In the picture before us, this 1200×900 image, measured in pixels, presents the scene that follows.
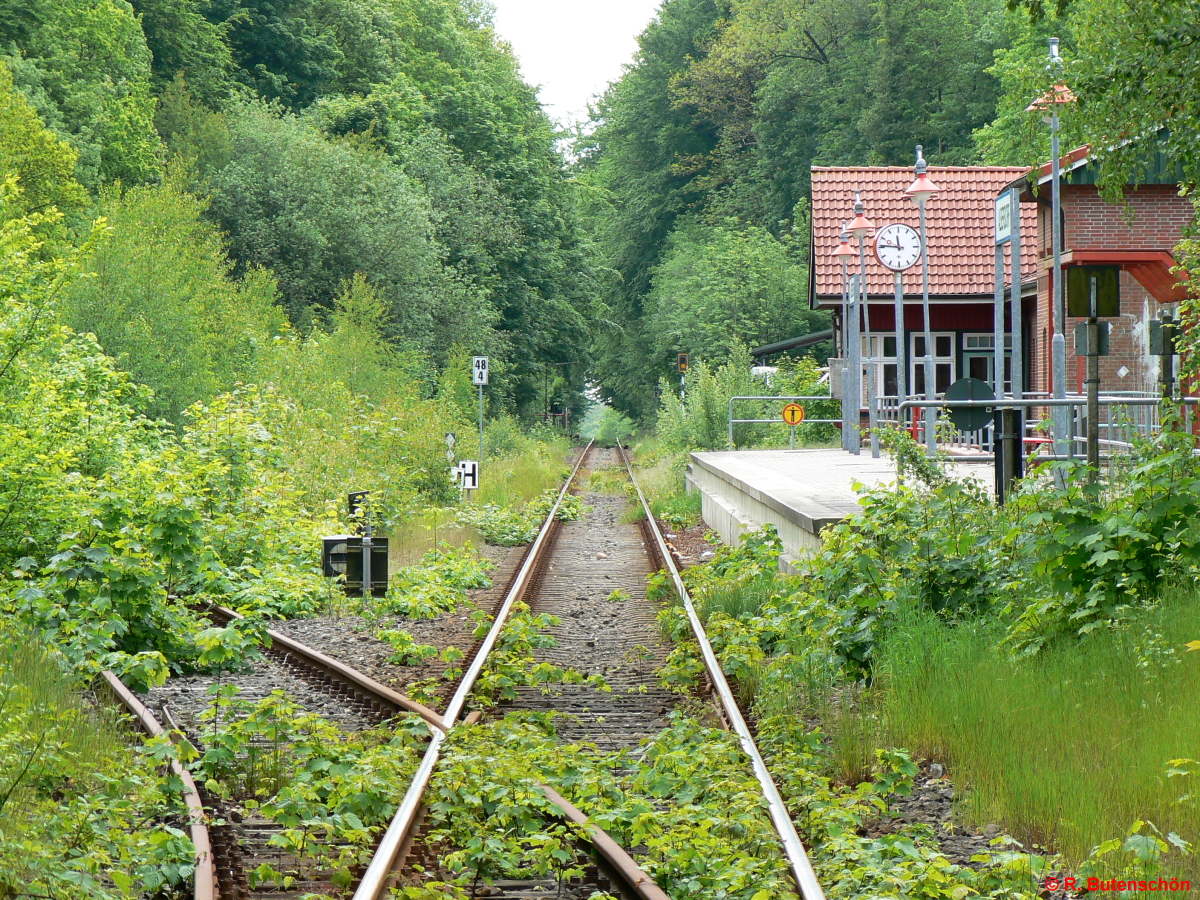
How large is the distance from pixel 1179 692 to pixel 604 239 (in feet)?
218

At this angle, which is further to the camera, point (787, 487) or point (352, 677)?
point (787, 487)

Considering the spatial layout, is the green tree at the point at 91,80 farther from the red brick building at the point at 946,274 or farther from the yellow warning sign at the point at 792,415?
the yellow warning sign at the point at 792,415

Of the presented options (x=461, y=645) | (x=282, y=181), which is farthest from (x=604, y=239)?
(x=461, y=645)

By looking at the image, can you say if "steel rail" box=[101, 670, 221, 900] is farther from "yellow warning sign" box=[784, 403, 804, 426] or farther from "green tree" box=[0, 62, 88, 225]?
"green tree" box=[0, 62, 88, 225]

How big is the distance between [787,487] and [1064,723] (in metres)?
9.65

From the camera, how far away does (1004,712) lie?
21.8 ft

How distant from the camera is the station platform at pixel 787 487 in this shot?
12.5 meters

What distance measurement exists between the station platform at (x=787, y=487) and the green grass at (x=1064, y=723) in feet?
→ 8.22

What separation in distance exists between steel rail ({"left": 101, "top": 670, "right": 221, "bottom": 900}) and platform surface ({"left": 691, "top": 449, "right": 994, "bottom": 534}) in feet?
17.0

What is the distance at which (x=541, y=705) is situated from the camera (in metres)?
8.51

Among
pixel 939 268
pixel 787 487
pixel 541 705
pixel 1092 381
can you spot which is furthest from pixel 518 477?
pixel 1092 381

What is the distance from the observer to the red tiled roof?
1379 inches

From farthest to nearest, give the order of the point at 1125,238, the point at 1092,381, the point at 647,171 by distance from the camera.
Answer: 1. the point at 647,171
2. the point at 1125,238
3. the point at 1092,381

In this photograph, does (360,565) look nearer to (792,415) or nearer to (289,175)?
(792,415)
